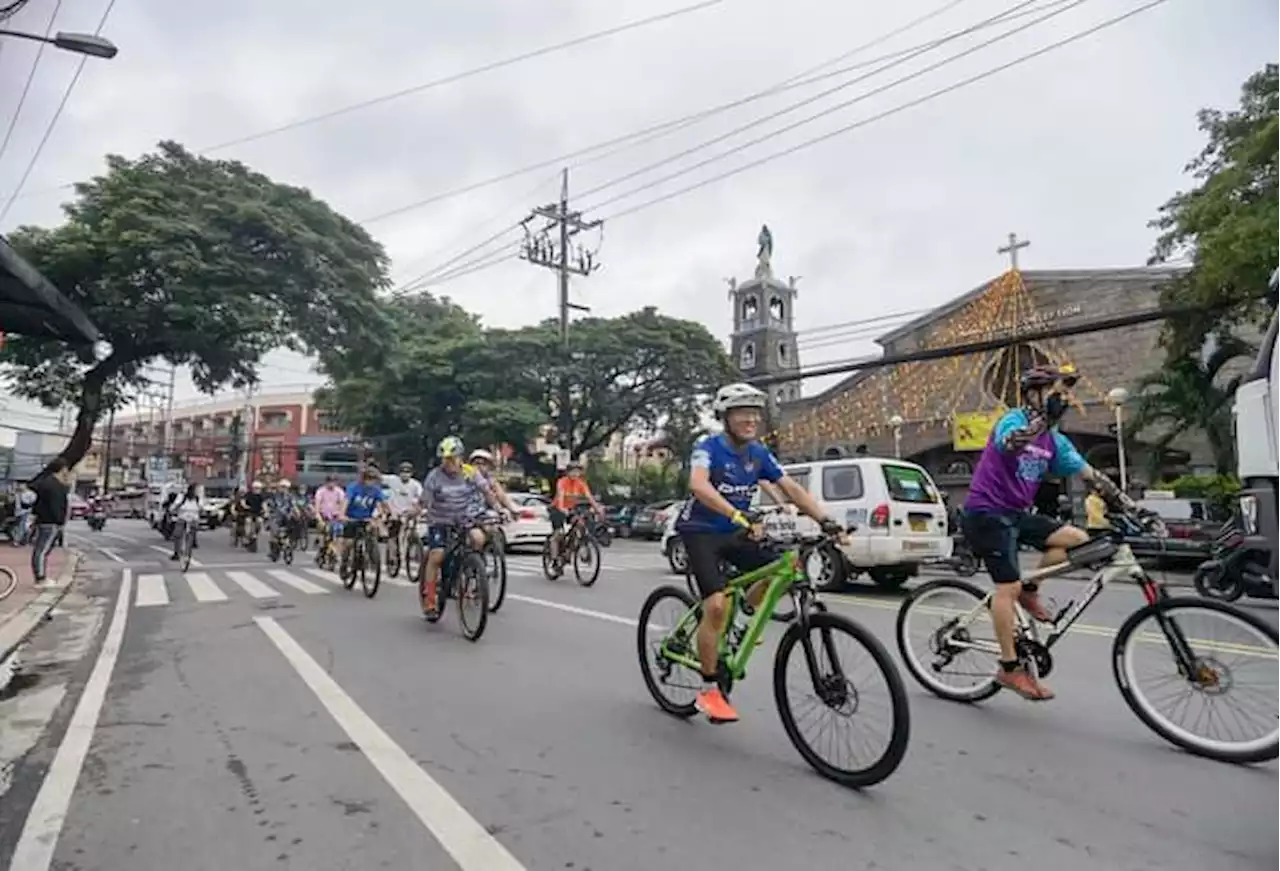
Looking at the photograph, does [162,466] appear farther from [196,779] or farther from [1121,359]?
[196,779]

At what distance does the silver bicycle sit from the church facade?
24.8 m

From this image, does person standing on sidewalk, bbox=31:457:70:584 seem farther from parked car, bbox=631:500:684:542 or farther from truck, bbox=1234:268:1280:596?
parked car, bbox=631:500:684:542

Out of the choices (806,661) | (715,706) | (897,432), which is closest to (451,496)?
(715,706)

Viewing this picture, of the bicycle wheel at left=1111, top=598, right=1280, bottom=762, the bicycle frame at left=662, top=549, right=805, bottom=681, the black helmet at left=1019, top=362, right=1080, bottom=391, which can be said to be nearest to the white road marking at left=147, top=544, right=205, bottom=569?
the bicycle frame at left=662, top=549, right=805, bottom=681

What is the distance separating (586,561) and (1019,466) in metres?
8.21

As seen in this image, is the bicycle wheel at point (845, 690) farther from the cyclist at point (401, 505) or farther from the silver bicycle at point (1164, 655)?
the cyclist at point (401, 505)

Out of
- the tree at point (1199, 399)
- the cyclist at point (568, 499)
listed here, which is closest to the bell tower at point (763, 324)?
the tree at point (1199, 399)

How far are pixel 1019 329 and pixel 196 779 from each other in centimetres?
3112

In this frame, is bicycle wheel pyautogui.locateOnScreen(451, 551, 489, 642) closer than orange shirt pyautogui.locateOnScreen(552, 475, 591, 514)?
Yes

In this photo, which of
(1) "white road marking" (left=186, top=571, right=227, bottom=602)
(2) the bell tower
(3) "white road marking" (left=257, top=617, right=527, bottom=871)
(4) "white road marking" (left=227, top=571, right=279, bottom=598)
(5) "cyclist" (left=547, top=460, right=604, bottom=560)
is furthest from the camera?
(2) the bell tower

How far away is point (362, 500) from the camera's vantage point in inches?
456

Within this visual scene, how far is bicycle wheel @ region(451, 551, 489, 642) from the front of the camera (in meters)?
7.27

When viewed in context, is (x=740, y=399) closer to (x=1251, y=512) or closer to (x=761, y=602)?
(x=761, y=602)

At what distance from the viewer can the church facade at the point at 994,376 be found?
30375 mm
